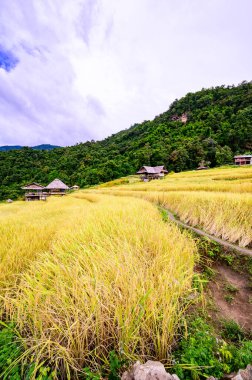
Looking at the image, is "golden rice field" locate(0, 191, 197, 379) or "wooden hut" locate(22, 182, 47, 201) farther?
"wooden hut" locate(22, 182, 47, 201)

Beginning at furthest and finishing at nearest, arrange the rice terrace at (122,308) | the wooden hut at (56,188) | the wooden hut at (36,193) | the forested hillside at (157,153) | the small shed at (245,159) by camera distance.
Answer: the forested hillside at (157,153), the small shed at (245,159), the wooden hut at (36,193), the wooden hut at (56,188), the rice terrace at (122,308)

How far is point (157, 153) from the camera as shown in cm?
5766

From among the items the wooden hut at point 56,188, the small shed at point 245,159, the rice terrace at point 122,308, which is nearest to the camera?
the rice terrace at point 122,308

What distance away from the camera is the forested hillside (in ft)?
173

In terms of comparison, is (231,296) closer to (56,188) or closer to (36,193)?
(56,188)

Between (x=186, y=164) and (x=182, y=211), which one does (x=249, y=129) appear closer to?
(x=186, y=164)

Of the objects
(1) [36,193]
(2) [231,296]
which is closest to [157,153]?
(1) [36,193]

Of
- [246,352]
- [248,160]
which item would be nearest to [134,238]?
[246,352]

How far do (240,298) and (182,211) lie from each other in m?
4.30

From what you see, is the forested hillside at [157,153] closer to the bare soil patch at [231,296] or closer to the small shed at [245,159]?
the small shed at [245,159]

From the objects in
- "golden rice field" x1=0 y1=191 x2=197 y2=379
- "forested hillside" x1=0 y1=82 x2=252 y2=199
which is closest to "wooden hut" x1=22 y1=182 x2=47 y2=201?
"forested hillside" x1=0 y1=82 x2=252 y2=199

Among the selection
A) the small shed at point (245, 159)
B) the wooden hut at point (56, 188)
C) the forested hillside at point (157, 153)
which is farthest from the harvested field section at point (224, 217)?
the forested hillside at point (157, 153)

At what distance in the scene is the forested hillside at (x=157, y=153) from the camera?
52625 millimetres

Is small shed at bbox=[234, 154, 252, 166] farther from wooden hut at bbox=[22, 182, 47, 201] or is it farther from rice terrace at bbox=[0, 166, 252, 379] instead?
rice terrace at bbox=[0, 166, 252, 379]
